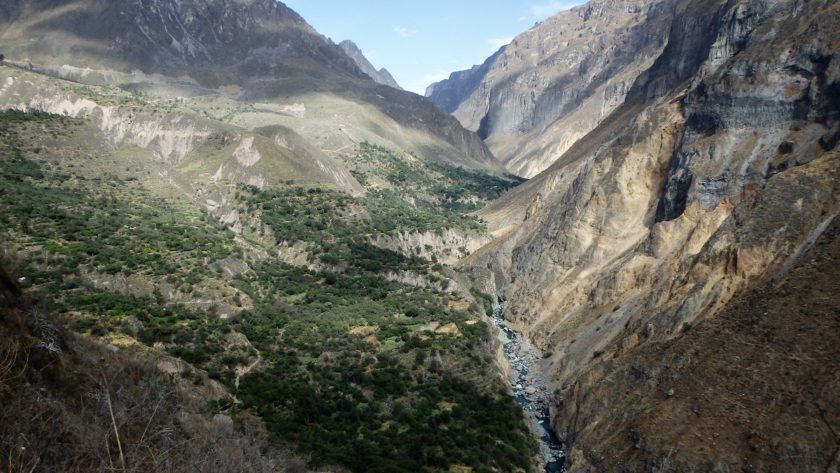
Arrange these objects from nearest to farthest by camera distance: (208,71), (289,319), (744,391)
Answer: (744,391)
(289,319)
(208,71)

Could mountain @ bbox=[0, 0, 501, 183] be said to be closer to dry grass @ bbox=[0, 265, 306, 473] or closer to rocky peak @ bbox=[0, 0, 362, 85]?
rocky peak @ bbox=[0, 0, 362, 85]

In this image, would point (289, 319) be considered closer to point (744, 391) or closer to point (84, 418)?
point (744, 391)

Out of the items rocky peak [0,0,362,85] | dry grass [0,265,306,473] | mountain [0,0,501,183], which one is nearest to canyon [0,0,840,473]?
dry grass [0,265,306,473]

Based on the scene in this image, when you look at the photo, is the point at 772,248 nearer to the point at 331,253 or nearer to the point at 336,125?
the point at 331,253

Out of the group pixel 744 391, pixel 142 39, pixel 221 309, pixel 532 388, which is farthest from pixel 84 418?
pixel 142 39

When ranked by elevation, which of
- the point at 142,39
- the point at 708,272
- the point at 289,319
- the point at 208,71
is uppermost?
the point at 142,39

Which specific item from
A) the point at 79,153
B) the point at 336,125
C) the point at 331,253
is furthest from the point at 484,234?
the point at 336,125

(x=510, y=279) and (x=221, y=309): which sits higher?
(x=221, y=309)
